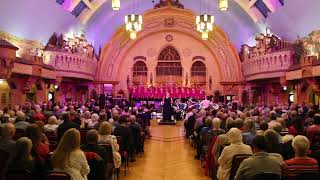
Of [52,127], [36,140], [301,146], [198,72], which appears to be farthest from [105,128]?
[198,72]

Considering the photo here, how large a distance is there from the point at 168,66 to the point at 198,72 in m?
2.44

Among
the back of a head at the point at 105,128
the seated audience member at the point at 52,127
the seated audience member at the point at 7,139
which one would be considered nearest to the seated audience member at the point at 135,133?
the seated audience member at the point at 52,127

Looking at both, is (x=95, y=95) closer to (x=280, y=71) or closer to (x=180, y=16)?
(x=180, y=16)

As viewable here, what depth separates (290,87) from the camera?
80.0 feet

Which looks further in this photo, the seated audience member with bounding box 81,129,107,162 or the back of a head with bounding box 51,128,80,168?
the seated audience member with bounding box 81,129,107,162

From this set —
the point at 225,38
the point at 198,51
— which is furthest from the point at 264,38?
the point at 198,51

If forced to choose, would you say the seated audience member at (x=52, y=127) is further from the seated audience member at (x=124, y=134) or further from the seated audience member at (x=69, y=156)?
the seated audience member at (x=69, y=156)

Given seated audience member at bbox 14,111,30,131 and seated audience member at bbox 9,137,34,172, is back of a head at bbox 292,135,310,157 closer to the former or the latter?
seated audience member at bbox 9,137,34,172

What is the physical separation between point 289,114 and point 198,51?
20.7 m

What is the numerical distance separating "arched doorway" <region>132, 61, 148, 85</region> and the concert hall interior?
4.4 inches

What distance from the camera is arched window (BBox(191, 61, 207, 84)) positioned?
109 feet

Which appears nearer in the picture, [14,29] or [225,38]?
[14,29]

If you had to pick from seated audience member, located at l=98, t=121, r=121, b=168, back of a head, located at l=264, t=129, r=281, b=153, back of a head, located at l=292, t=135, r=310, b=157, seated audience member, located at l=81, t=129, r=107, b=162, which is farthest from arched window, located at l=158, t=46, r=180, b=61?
back of a head, located at l=264, t=129, r=281, b=153

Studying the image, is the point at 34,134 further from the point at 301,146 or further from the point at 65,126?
the point at 301,146
